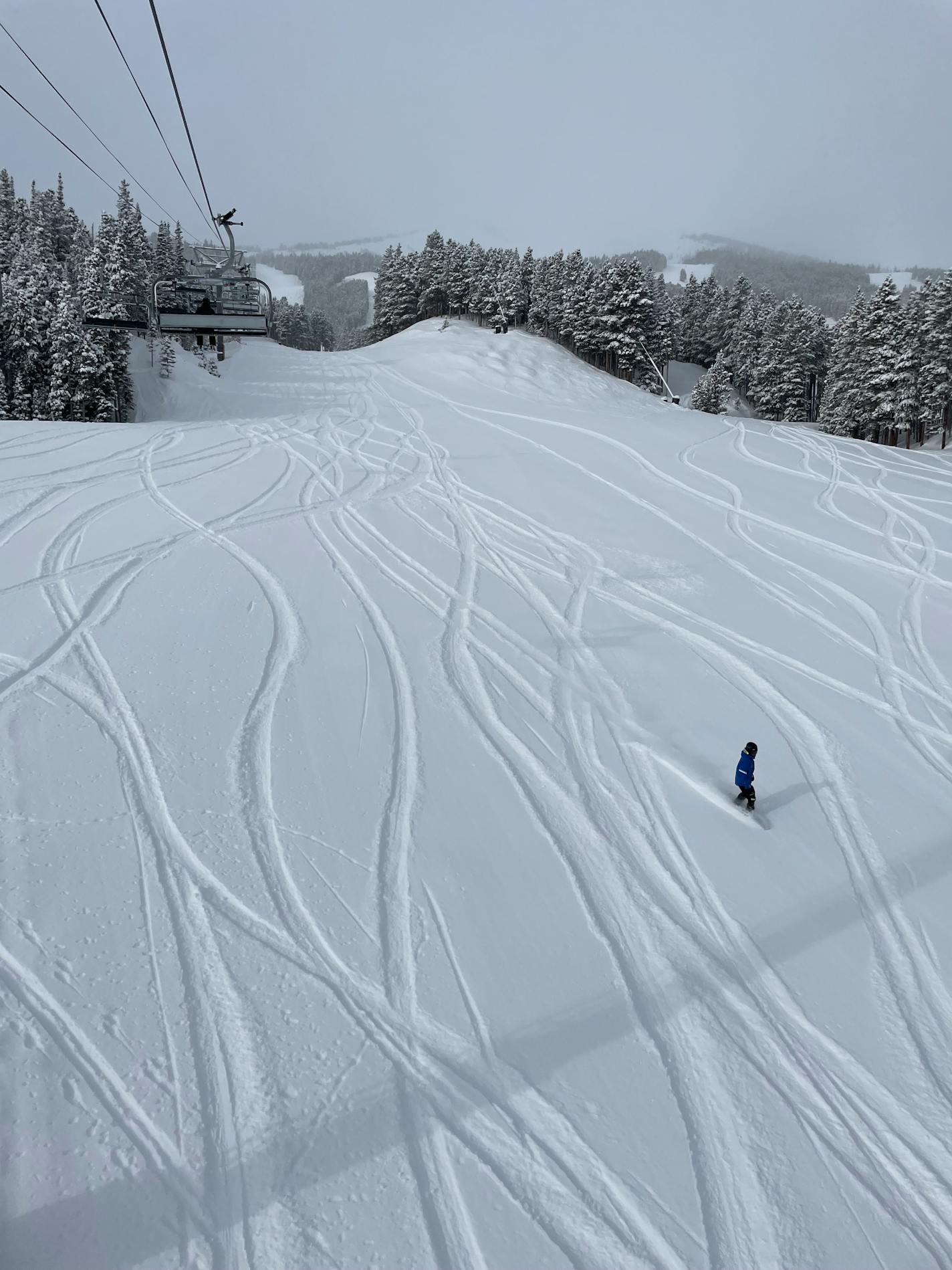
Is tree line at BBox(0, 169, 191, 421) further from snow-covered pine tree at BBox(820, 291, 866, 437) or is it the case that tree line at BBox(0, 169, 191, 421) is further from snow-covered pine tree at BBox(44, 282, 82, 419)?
snow-covered pine tree at BBox(820, 291, 866, 437)

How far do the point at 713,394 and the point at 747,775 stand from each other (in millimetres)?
52001

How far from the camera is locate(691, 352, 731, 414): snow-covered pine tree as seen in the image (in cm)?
5316

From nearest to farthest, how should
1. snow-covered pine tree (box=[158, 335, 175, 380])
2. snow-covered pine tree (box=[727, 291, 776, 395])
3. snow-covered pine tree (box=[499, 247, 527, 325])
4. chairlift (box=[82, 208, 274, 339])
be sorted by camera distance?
chairlift (box=[82, 208, 274, 339]) → snow-covered pine tree (box=[158, 335, 175, 380]) → snow-covered pine tree (box=[727, 291, 776, 395]) → snow-covered pine tree (box=[499, 247, 527, 325])

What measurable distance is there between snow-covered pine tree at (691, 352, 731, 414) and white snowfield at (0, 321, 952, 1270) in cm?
4286

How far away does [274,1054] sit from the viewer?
4.66 m

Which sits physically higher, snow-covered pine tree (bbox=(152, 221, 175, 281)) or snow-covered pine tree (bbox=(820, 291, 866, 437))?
snow-covered pine tree (bbox=(152, 221, 175, 281))

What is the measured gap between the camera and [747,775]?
755cm

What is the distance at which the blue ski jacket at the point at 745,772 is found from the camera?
7.52 m

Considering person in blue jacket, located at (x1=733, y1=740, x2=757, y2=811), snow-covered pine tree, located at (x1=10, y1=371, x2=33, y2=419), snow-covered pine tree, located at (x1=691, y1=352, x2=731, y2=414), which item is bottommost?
person in blue jacket, located at (x1=733, y1=740, x2=757, y2=811)

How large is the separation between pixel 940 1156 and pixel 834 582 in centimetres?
1176

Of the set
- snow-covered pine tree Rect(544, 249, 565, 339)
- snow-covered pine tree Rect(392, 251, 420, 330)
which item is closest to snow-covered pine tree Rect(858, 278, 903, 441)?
snow-covered pine tree Rect(544, 249, 565, 339)

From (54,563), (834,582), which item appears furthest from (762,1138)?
(54,563)

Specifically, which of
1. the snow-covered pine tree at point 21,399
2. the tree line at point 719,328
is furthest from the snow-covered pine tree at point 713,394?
the snow-covered pine tree at point 21,399

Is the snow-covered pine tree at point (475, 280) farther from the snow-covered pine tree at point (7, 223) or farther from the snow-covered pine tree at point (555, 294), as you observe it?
the snow-covered pine tree at point (7, 223)
